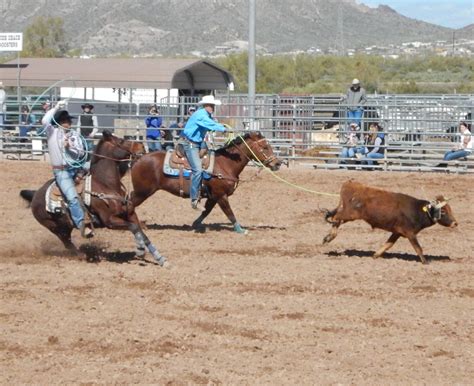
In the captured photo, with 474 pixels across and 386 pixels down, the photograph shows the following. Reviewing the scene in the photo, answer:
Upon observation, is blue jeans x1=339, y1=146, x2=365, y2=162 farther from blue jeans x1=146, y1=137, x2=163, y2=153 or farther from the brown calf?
the brown calf

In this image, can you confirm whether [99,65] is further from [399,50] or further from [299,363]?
[399,50]

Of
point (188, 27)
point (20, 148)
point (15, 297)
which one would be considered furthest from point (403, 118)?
point (188, 27)

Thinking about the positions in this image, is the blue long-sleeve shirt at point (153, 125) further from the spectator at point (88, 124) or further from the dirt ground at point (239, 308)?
the dirt ground at point (239, 308)

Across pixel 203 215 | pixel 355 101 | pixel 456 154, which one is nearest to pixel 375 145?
pixel 456 154

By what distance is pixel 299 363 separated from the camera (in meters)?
7.18

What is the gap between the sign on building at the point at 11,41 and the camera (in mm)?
28672

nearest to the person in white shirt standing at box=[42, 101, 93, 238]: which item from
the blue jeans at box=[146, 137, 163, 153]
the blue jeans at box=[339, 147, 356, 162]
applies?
the blue jeans at box=[146, 137, 163, 153]

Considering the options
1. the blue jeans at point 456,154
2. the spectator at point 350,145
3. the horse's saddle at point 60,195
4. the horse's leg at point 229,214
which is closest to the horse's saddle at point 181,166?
the horse's leg at point 229,214

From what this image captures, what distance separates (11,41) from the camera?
94.3ft

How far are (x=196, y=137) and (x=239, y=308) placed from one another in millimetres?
4580

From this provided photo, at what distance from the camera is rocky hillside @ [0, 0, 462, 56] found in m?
116

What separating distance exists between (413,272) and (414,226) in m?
0.62

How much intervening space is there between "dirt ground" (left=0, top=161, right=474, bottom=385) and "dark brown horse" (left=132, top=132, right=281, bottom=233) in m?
0.49

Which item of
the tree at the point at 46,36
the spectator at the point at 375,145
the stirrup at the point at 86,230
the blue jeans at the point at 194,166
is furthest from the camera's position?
the tree at the point at 46,36
